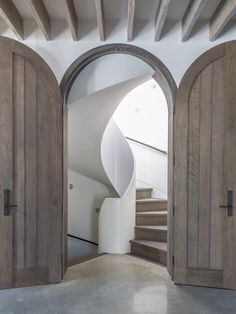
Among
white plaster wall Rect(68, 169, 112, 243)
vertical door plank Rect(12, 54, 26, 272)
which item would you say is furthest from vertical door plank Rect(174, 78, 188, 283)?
white plaster wall Rect(68, 169, 112, 243)

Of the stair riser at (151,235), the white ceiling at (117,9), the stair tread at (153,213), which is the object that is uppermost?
the white ceiling at (117,9)

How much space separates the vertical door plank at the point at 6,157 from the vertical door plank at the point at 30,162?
0.49 ft

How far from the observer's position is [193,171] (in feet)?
9.32

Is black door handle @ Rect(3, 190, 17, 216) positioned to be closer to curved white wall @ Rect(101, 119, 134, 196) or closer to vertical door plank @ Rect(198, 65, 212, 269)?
curved white wall @ Rect(101, 119, 134, 196)

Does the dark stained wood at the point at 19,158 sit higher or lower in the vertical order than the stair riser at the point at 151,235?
higher

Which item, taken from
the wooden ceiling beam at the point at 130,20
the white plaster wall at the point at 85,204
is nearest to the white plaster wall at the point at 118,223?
the white plaster wall at the point at 85,204

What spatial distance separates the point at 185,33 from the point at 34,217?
7.80 ft

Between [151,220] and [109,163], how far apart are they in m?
1.06

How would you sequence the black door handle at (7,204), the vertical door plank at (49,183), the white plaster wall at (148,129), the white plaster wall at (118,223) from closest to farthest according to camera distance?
the black door handle at (7,204) → the vertical door plank at (49,183) → the white plaster wall at (118,223) → the white plaster wall at (148,129)

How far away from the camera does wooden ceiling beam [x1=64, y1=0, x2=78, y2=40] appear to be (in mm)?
2474

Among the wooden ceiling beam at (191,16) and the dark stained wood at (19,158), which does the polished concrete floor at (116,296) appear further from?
the wooden ceiling beam at (191,16)

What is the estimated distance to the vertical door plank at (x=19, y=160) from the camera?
2.77 m

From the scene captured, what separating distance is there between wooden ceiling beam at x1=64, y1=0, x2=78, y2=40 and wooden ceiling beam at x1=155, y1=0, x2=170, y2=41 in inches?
31.7

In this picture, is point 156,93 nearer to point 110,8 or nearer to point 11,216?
point 110,8
